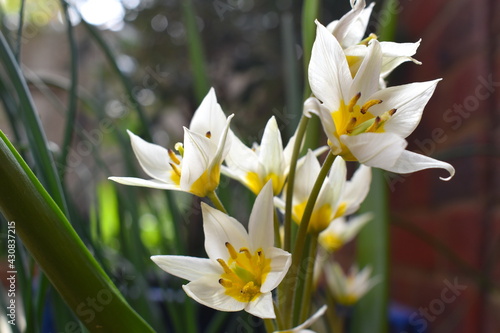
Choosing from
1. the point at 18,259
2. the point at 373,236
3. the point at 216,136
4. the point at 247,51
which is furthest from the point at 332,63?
the point at 247,51

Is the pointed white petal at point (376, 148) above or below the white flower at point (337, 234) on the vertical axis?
above

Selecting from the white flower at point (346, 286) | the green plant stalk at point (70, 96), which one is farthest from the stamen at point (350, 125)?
the white flower at point (346, 286)

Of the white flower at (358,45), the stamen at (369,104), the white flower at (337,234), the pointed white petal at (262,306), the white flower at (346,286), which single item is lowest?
the white flower at (346,286)

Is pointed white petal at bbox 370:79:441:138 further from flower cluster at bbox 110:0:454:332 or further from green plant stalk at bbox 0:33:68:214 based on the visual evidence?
green plant stalk at bbox 0:33:68:214

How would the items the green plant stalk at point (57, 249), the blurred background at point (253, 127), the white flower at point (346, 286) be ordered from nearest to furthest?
1. the green plant stalk at point (57, 249)
2. the blurred background at point (253, 127)
3. the white flower at point (346, 286)

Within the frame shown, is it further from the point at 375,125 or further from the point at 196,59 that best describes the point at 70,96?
the point at 375,125

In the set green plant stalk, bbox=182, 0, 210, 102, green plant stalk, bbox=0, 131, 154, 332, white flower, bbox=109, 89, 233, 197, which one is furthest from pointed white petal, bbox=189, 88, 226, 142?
green plant stalk, bbox=182, 0, 210, 102

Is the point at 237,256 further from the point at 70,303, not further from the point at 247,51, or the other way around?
the point at 247,51

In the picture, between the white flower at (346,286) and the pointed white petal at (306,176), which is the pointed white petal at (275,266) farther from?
the white flower at (346,286)
